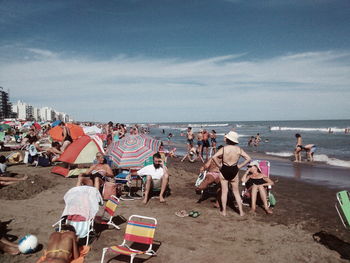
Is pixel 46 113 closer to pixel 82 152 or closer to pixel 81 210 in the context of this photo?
pixel 82 152

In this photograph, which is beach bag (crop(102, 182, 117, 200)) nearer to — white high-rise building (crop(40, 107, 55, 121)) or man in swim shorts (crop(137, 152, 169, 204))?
man in swim shorts (crop(137, 152, 169, 204))

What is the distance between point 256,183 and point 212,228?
5.82 feet

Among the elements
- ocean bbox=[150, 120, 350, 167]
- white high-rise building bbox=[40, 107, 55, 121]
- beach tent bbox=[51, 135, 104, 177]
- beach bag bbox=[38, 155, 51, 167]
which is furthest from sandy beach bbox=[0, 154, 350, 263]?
white high-rise building bbox=[40, 107, 55, 121]

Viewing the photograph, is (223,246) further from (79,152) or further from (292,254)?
(79,152)

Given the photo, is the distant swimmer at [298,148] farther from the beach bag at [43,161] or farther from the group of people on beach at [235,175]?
the beach bag at [43,161]

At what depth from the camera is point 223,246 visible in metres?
4.50

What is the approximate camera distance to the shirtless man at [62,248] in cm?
347

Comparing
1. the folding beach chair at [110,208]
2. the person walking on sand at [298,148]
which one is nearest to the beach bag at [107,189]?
the folding beach chair at [110,208]

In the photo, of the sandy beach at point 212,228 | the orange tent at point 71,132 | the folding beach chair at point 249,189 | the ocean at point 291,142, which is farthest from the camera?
the ocean at point 291,142

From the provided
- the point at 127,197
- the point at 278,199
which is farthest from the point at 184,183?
the point at 278,199

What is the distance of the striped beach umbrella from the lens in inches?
308

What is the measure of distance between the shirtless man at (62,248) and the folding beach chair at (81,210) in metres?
0.52

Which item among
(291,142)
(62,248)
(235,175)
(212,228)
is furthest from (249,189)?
(291,142)

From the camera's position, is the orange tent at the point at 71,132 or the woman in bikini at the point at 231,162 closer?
the woman in bikini at the point at 231,162
